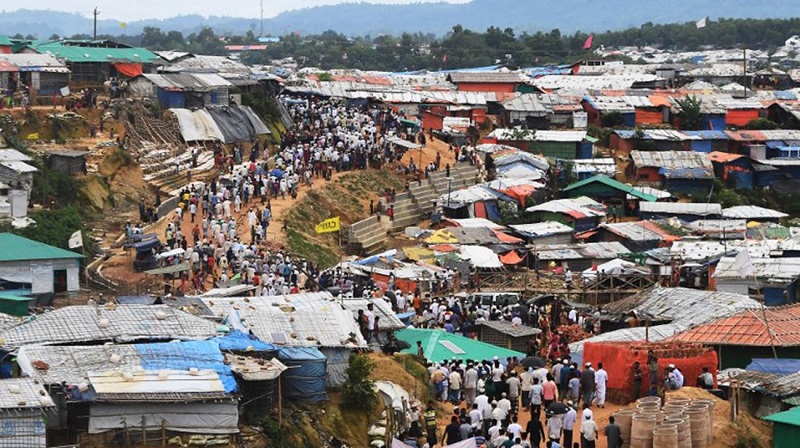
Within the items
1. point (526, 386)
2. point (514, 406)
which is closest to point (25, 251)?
A: point (526, 386)

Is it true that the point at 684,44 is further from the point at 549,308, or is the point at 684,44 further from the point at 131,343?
the point at 131,343

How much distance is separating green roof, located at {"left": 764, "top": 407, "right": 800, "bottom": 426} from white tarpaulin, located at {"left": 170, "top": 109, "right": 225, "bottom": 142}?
26.8 metres

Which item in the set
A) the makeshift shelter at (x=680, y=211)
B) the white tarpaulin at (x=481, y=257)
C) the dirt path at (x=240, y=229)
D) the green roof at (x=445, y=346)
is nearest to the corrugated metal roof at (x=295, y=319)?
the green roof at (x=445, y=346)

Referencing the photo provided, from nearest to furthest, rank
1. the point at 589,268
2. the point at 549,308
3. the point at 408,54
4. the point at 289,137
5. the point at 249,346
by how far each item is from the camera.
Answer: the point at 249,346
the point at 549,308
the point at 589,268
the point at 289,137
the point at 408,54

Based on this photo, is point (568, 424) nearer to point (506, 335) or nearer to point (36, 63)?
point (506, 335)

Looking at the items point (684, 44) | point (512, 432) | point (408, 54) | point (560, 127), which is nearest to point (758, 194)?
point (560, 127)

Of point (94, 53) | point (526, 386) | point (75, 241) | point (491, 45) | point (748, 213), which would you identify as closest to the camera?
point (526, 386)

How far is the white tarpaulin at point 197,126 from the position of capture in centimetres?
4275

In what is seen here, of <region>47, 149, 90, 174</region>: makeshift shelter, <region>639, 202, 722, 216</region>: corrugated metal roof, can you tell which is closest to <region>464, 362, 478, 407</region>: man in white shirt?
<region>47, 149, 90, 174</region>: makeshift shelter

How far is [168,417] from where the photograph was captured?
15.1 metres

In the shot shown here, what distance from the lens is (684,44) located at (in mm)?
127938

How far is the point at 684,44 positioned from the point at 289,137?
290ft

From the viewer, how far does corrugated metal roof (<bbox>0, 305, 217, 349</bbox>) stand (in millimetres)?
16422

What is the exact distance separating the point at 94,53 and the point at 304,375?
108ft
